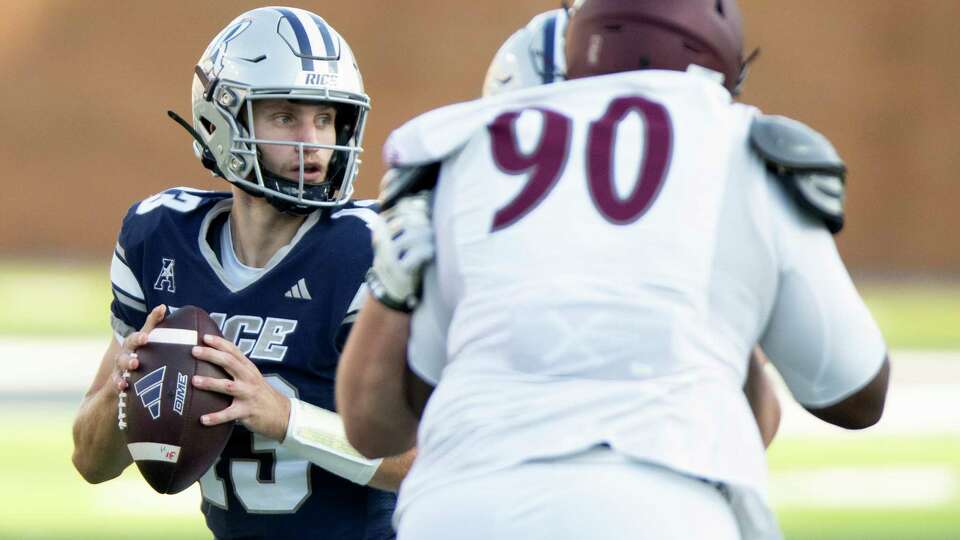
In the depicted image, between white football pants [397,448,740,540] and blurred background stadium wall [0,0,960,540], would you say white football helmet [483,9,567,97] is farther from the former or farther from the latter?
blurred background stadium wall [0,0,960,540]

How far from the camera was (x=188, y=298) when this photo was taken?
2.92m

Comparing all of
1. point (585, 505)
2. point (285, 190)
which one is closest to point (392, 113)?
point (285, 190)

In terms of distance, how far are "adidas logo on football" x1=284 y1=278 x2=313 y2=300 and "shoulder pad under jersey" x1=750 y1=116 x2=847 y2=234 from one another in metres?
1.25

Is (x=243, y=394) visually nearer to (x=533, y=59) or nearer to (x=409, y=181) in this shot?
(x=533, y=59)

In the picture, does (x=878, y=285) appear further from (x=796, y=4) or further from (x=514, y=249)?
(x=514, y=249)

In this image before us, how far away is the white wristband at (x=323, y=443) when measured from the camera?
265cm

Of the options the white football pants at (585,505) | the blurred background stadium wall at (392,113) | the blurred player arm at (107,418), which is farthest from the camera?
the blurred background stadium wall at (392,113)

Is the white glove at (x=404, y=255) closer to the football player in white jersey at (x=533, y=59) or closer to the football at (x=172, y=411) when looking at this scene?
the football player in white jersey at (x=533, y=59)

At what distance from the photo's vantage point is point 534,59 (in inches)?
94.4

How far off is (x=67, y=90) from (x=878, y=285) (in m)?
7.77

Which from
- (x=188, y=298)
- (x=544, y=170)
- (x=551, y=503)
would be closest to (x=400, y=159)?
(x=544, y=170)

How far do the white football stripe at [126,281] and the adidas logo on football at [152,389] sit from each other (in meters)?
0.39

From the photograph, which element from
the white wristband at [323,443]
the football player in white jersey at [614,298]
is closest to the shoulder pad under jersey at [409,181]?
the football player in white jersey at [614,298]

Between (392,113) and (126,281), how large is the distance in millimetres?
11313
